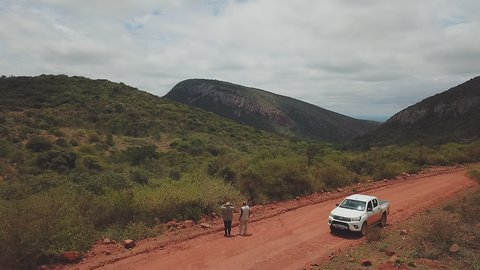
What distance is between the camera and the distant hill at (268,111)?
137 meters

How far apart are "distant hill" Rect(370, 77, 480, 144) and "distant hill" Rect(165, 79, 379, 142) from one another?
140 ft

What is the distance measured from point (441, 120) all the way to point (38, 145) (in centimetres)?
7380

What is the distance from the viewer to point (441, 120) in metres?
82.2

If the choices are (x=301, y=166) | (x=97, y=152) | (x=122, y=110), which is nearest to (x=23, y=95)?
(x=122, y=110)

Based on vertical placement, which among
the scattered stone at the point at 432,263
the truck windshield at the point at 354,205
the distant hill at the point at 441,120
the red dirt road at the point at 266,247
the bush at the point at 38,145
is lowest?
the red dirt road at the point at 266,247

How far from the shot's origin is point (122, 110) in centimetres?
6606

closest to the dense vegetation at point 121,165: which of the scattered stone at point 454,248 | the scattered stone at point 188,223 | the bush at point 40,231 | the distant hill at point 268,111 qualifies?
the bush at point 40,231

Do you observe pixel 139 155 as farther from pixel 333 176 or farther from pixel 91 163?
pixel 333 176

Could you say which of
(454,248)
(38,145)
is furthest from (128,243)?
(38,145)

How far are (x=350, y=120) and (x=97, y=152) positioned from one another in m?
143

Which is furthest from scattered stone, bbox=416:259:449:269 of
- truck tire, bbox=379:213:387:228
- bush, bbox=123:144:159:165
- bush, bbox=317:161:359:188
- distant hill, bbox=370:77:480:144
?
distant hill, bbox=370:77:480:144

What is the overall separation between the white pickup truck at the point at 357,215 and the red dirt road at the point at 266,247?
0.53 m

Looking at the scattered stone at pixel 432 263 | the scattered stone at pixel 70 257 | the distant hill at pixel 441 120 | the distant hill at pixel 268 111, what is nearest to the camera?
the scattered stone at pixel 432 263

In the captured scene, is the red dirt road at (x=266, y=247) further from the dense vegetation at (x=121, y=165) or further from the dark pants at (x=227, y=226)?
the dense vegetation at (x=121, y=165)
